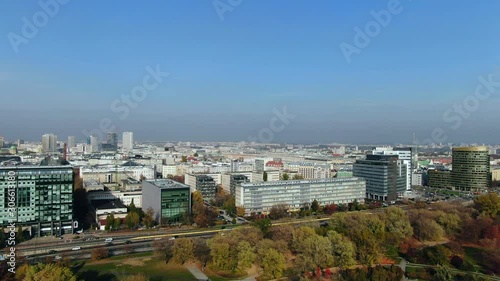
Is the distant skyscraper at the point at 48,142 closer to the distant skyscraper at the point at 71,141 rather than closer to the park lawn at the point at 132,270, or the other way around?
the distant skyscraper at the point at 71,141

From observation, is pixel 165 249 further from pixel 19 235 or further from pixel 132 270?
pixel 19 235

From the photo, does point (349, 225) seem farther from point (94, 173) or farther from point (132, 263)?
point (94, 173)

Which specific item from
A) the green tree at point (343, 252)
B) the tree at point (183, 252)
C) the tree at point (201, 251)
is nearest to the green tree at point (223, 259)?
the tree at point (201, 251)

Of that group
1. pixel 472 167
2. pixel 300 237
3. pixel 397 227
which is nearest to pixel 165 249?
pixel 300 237

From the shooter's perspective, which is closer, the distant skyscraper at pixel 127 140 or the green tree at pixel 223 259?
the green tree at pixel 223 259

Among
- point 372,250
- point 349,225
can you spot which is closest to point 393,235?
point 349,225
